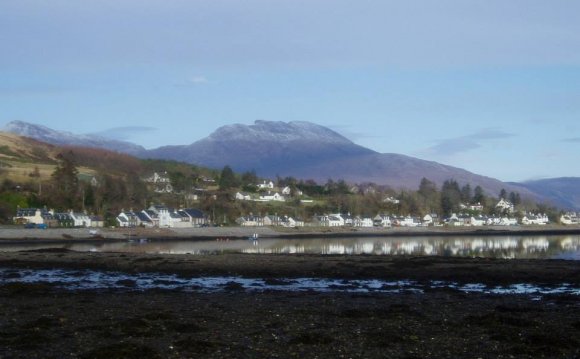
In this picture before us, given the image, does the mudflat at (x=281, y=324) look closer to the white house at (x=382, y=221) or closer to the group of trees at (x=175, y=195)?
the group of trees at (x=175, y=195)

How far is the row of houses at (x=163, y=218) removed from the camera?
370 ft

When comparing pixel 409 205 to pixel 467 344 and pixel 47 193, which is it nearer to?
pixel 47 193

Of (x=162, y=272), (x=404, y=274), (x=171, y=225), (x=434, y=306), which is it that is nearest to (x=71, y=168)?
(x=171, y=225)

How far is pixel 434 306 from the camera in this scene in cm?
2170

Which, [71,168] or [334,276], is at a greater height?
[71,168]

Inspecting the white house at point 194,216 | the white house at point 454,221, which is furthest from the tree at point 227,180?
the white house at point 454,221

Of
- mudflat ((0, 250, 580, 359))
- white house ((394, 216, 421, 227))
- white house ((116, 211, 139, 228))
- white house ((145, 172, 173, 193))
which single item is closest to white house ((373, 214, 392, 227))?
white house ((394, 216, 421, 227))

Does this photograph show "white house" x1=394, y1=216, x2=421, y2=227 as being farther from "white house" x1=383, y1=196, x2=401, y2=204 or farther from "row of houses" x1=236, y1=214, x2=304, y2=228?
"row of houses" x1=236, y1=214, x2=304, y2=228

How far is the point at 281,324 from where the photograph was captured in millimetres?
17672

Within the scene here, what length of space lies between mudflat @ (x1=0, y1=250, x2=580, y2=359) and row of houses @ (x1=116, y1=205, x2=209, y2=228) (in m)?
86.7

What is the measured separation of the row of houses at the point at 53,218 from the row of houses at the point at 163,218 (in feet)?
17.4

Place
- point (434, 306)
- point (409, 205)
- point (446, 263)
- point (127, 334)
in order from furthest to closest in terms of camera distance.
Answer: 1. point (409, 205)
2. point (446, 263)
3. point (434, 306)
4. point (127, 334)

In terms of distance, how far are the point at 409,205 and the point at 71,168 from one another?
332ft

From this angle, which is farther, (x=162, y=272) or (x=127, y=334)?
(x=162, y=272)
